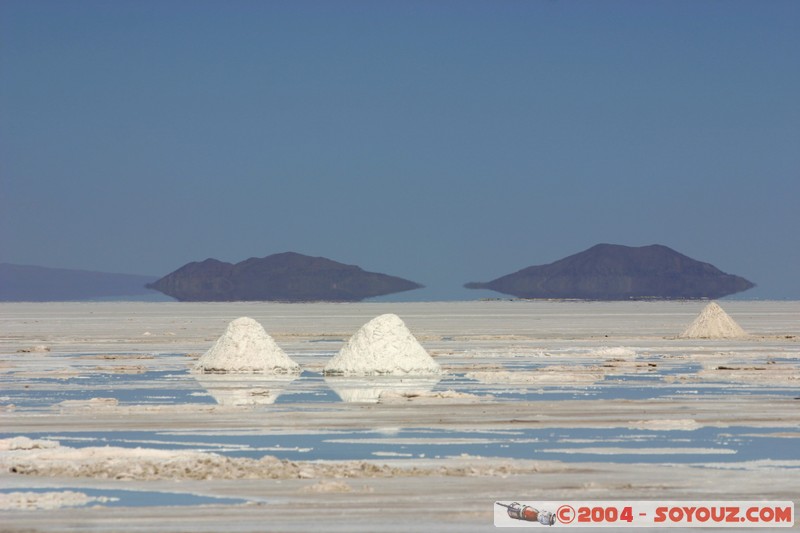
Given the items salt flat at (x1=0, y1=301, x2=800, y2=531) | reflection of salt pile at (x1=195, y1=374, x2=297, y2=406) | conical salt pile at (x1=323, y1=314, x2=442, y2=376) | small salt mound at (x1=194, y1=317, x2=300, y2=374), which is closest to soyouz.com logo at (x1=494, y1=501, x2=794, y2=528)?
salt flat at (x1=0, y1=301, x2=800, y2=531)

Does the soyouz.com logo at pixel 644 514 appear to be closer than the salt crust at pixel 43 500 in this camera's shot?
Yes

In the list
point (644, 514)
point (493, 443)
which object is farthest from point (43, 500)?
point (493, 443)

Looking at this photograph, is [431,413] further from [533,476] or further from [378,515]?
[378,515]

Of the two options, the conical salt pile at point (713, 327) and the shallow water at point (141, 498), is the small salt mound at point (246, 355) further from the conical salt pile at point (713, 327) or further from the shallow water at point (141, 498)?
the conical salt pile at point (713, 327)

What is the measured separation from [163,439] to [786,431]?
6874 millimetres

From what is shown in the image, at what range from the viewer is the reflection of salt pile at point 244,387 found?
19.8 metres

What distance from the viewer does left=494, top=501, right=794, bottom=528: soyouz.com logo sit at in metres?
9.98

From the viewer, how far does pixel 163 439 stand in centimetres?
1507

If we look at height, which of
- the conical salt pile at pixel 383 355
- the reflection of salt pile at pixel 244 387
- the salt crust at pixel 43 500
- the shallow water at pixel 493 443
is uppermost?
the conical salt pile at pixel 383 355

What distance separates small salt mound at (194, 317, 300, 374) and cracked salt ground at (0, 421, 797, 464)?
963 centimetres

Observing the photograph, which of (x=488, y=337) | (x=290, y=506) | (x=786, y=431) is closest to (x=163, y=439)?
(x=290, y=506)

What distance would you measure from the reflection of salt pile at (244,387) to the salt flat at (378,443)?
0.23 feet

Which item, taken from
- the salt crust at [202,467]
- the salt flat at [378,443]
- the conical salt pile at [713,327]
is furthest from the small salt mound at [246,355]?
the conical salt pile at [713,327]

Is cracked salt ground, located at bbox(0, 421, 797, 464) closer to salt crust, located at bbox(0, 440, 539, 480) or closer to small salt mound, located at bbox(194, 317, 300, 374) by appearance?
salt crust, located at bbox(0, 440, 539, 480)
